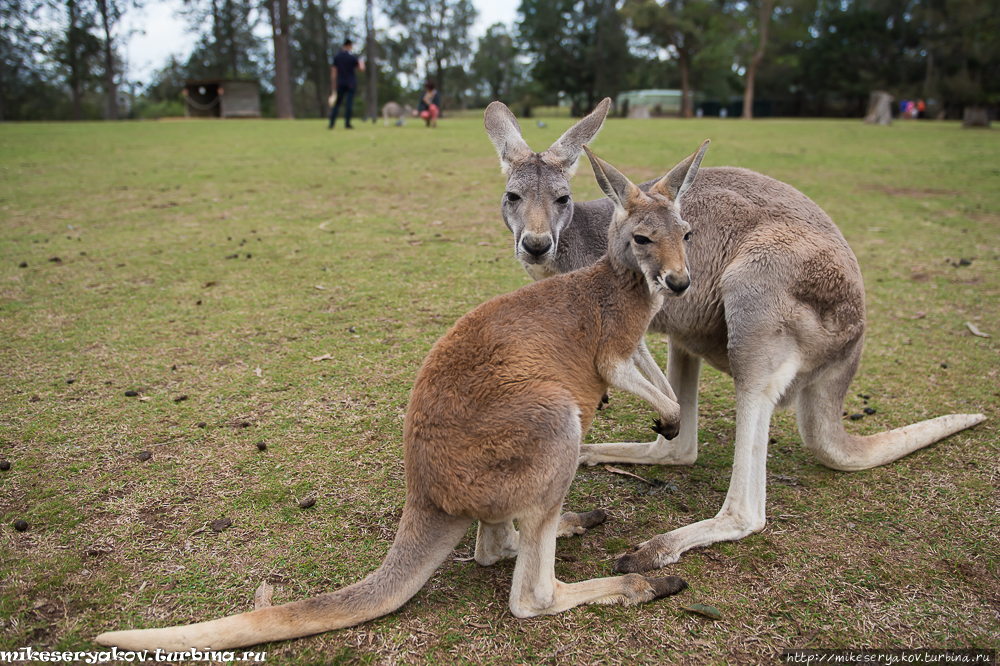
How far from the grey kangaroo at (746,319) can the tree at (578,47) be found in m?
37.3

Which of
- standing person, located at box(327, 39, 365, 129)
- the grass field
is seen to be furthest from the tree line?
the grass field

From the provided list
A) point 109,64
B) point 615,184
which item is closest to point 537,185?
point 615,184

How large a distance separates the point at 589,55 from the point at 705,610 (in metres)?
40.4

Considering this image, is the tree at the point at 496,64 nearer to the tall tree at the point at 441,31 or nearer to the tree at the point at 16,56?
the tall tree at the point at 441,31

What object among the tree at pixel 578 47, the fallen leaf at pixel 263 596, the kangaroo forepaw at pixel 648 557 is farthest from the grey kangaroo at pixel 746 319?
the tree at pixel 578 47

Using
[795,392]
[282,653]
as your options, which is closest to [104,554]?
[282,653]

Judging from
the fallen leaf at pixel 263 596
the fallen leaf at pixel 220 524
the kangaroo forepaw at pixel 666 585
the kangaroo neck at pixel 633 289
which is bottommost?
the kangaroo forepaw at pixel 666 585

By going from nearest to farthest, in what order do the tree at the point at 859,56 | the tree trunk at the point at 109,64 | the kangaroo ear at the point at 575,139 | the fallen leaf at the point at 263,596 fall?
the fallen leaf at the point at 263,596 → the kangaroo ear at the point at 575,139 → the tree trunk at the point at 109,64 → the tree at the point at 859,56

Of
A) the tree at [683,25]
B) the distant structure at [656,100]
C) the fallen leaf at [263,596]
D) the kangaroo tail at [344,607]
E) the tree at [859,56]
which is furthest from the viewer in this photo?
the distant structure at [656,100]

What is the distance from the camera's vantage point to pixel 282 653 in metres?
1.81

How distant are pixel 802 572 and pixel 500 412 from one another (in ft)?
4.04

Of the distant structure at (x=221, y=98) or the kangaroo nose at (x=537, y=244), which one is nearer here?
the kangaroo nose at (x=537, y=244)

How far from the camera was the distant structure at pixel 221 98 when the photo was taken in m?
24.2

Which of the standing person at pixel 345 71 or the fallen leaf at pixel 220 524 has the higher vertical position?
the standing person at pixel 345 71
